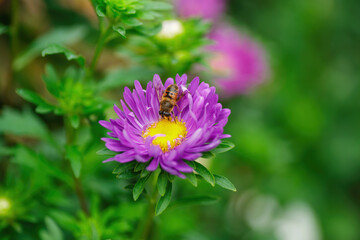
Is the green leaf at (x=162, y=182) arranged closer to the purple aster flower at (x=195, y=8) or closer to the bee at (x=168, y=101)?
the bee at (x=168, y=101)

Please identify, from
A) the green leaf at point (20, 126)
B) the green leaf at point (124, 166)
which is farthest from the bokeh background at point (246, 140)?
the green leaf at point (124, 166)

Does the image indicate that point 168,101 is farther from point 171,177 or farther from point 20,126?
point 20,126

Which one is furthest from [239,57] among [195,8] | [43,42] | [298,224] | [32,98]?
[32,98]

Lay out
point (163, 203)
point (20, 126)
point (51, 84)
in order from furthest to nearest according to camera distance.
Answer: point (20, 126), point (51, 84), point (163, 203)

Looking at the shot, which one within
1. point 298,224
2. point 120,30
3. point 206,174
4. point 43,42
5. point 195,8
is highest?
point 195,8

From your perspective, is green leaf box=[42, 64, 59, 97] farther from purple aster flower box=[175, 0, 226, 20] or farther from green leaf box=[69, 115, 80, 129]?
purple aster flower box=[175, 0, 226, 20]

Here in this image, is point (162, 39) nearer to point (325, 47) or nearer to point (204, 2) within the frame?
point (204, 2)
